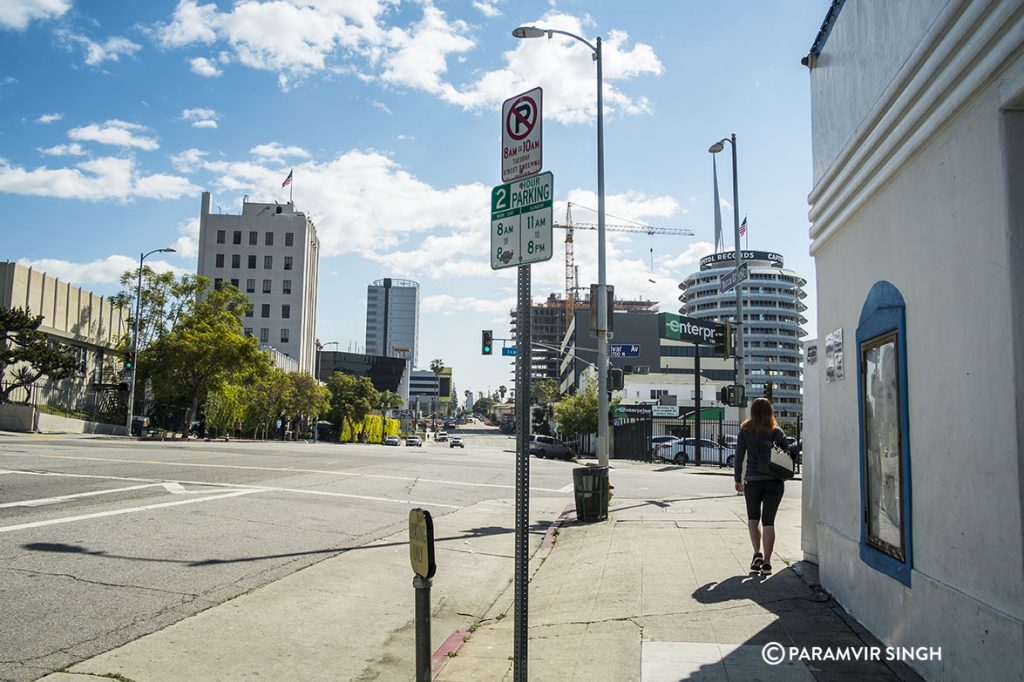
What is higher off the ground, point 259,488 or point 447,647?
point 259,488


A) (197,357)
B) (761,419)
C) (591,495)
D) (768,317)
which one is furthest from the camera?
(768,317)

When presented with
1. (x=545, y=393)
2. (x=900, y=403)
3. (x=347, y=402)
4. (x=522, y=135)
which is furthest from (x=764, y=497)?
(x=545, y=393)

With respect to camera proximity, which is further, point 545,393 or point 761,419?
point 545,393

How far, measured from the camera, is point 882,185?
18.9ft

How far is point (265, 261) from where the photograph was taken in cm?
9488

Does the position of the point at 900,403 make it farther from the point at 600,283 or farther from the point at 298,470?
the point at 298,470

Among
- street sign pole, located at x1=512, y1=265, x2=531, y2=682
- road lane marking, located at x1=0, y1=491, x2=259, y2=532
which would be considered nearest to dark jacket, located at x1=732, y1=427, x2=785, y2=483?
street sign pole, located at x1=512, y1=265, x2=531, y2=682

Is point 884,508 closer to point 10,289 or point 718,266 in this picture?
point 10,289

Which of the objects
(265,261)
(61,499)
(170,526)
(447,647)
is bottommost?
(447,647)

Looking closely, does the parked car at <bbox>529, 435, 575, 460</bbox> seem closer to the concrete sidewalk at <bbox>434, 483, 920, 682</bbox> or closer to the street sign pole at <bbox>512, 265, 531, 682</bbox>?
the concrete sidewalk at <bbox>434, 483, 920, 682</bbox>

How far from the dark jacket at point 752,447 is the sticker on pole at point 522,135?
169 inches

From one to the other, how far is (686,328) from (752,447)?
52.9ft

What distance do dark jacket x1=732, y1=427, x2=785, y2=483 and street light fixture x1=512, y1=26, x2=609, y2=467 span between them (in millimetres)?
5867

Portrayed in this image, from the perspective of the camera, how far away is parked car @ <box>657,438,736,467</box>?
35.9 meters
